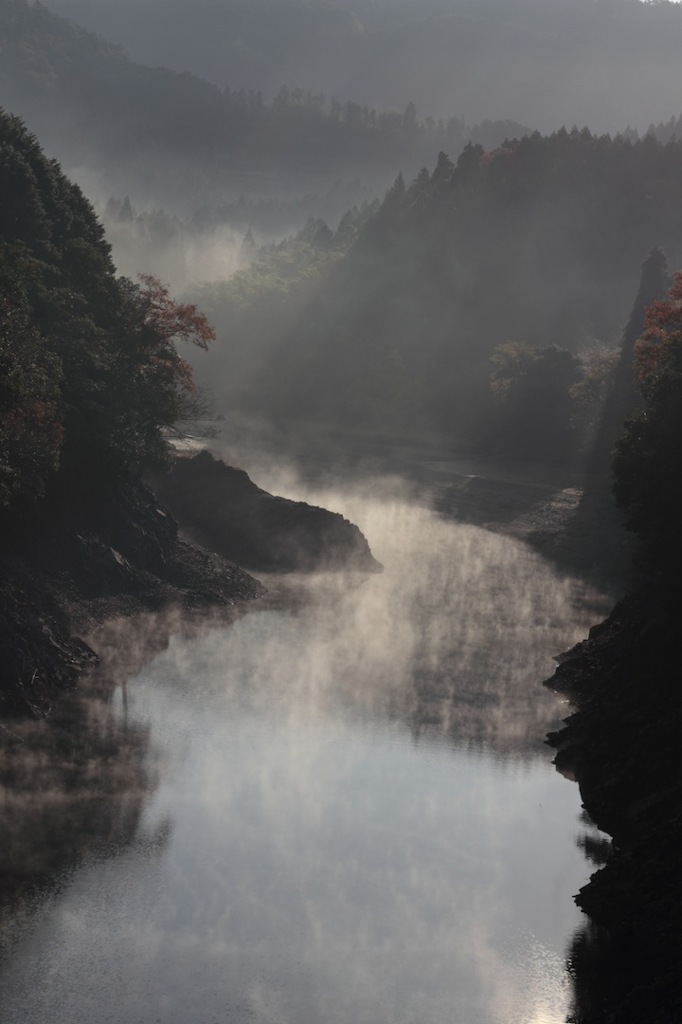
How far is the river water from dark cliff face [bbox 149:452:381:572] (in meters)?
14.3

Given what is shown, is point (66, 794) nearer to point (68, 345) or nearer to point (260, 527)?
point (68, 345)

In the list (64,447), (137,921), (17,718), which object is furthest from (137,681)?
(137,921)

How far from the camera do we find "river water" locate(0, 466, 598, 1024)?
4109 cm

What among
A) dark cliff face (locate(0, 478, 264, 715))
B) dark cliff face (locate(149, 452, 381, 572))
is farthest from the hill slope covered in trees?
dark cliff face (locate(149, 452, 381, 572))

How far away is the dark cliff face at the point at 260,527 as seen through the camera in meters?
101

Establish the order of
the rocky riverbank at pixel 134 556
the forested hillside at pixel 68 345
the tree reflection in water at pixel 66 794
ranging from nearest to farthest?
the tree reflection in water at pixel 66 794 < the rocky riverbank at pixel 134 556 < the forested hillside at pixel 68 345

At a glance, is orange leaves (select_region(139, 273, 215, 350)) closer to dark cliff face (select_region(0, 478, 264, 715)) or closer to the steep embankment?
dark cliff face (select_region(0, 478, 264, 715))

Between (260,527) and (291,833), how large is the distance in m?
52.2

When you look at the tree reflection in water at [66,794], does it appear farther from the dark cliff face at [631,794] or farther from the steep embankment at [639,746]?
the steep embankment at [639,746]

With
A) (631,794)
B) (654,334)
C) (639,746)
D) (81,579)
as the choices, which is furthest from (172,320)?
(631,794)

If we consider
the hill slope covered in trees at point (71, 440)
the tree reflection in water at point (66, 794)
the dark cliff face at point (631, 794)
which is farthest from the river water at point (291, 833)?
the hill slope covered in trees at point (71, 440)

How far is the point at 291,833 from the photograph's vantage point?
52.4 meters

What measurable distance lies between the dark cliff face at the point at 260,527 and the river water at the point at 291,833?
14.3 meters

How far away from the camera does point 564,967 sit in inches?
1735
